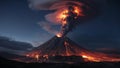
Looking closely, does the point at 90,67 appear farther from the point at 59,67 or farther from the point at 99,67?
the point at 59,67

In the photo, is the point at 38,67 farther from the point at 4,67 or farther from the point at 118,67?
the point at 118,67

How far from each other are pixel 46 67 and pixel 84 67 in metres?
27.2

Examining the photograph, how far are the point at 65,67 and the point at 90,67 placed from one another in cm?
2343

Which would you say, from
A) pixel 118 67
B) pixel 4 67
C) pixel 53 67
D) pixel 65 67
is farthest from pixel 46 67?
pixel 118 67

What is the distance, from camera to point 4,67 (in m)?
115

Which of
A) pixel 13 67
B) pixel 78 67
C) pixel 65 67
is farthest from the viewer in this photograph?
pixel 78 67

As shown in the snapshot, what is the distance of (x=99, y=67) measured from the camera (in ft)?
492

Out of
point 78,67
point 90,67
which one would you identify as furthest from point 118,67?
point 78,67

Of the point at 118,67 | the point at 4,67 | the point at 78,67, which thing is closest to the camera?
the point at 4,67

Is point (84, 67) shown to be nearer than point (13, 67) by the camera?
No

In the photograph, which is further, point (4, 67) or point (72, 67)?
point (72, 67)

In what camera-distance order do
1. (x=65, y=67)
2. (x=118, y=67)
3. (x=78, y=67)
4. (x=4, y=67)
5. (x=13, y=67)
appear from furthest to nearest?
1. (x=118, y=67)
2. (x=78, y=67)
3. (x=65, y=67)
4. (x=13, y=67)
5. (x=4, y=67)

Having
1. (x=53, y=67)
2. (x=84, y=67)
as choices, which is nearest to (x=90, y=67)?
(x=84, y=67)

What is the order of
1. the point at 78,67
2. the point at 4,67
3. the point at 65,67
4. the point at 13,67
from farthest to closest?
the point at 78,67 → the point at 65,67 → the point at 13,67 → the point at 4,67
